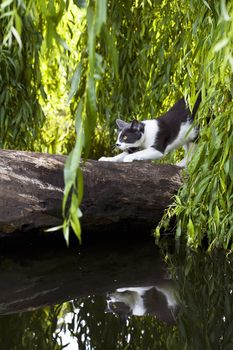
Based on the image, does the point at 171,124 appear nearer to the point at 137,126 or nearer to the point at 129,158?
the point at 137,126

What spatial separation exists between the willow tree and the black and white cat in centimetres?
26

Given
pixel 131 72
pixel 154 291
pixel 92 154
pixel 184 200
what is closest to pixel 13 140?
pixel 131 72

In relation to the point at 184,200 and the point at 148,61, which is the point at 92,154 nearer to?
the point at 148,61

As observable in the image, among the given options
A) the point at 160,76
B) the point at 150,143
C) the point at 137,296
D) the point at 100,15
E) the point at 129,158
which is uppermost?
the point at 100,15

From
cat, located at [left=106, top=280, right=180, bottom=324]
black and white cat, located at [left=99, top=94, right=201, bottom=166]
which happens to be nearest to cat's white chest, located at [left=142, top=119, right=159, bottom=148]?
black and white cat, located at [left=99, top=94, right=201, bottom=166]

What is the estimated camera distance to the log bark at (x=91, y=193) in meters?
5.64

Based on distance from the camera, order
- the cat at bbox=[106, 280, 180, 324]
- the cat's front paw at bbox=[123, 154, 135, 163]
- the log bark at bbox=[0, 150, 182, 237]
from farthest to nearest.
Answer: the cat's front paw at bbox=[123, 154, 135, 163], the log bark at bbox=[0, 150, 182, 237], the cat at bbox=[106, 280, 180, 324]

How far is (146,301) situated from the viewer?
474 centimetres

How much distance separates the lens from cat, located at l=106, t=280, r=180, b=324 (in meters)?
4.46

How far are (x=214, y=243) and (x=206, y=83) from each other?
4.75 feet

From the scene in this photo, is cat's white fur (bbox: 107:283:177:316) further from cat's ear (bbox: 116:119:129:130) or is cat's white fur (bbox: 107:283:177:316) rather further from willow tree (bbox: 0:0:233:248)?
cat's ear (bbox: 116:119:129:130)

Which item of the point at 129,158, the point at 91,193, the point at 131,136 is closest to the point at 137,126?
the point at 131,136

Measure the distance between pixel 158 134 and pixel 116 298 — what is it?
217 centimetres

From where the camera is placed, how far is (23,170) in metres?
5.67
